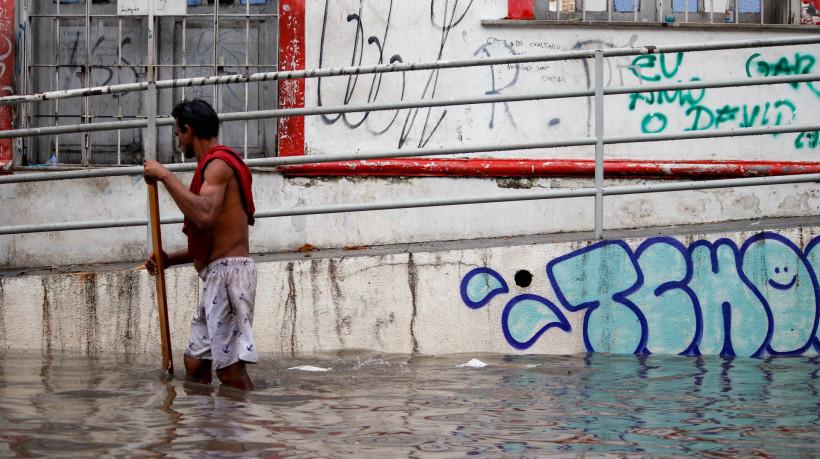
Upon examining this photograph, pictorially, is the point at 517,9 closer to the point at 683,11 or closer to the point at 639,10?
the point at 639,10

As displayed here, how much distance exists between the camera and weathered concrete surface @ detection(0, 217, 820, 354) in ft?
16.2

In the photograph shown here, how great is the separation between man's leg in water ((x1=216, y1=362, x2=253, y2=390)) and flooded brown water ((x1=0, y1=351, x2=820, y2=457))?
0.06 m

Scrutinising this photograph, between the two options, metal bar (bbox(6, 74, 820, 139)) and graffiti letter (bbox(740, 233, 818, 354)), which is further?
metal bar (bbox(6, 74, 820, 139))

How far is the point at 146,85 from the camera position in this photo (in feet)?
16.6

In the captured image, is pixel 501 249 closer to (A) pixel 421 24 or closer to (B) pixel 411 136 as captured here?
(B) pixel 411 136

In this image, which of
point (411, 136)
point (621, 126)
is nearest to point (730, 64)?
point (621, 126)

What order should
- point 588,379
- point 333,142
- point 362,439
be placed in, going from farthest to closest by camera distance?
point 333,142 → point 588,379 → point 362,439

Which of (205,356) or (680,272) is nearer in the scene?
(205,356)

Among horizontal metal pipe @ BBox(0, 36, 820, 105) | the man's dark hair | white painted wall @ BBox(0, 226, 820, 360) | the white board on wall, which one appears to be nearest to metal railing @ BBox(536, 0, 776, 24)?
horizontal metal pipe @ BBox(0, 36, 820, 105)

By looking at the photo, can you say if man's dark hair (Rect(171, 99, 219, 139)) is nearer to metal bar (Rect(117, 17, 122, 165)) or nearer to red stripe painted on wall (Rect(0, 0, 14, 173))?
metal bar (Rect(117, 17, 122, 165))

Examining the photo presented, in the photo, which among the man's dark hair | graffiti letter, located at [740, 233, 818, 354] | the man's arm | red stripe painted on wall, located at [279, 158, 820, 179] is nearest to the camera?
the man's arm

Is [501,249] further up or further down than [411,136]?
further down

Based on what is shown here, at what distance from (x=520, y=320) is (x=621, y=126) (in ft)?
7.55

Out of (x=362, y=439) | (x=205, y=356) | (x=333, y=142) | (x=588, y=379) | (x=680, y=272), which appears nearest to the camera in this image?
(x=362, y=439)
